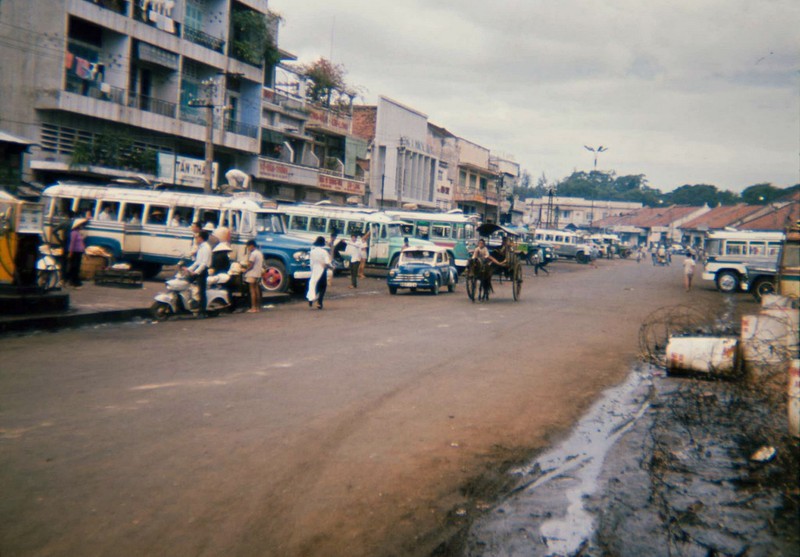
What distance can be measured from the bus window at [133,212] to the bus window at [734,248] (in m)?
23.2

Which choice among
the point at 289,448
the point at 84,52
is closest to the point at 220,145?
the point at 84,52

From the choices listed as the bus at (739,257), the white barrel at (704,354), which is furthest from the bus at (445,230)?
the white barrel at (704,354)

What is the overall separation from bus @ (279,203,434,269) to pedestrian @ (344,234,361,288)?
1.80 meters

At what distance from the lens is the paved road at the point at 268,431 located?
14.6 ft

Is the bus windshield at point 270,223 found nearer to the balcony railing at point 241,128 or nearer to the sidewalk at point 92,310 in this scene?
the sidewalk at point 92,310

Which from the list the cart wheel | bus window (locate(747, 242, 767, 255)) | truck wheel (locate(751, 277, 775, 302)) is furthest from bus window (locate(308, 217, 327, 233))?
bus window (locate(747, 242, 767, 255))

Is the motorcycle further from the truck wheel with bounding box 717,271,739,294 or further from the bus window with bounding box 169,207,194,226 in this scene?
the truck wheel with bounding box 717,271,739,294

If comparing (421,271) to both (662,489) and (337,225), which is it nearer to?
(337,225)

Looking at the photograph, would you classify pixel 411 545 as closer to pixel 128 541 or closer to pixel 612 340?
pixel 128 541

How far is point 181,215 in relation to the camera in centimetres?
2136

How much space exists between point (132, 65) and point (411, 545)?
1255 inches

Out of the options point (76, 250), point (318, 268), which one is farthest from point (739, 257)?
point (76, 250)

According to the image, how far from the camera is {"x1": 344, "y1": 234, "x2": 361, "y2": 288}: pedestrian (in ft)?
83.3

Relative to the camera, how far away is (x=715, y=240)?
30922mm
